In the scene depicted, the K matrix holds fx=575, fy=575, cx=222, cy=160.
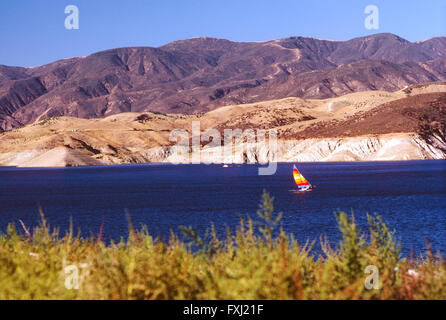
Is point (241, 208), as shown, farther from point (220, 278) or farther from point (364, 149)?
point (364, 149)

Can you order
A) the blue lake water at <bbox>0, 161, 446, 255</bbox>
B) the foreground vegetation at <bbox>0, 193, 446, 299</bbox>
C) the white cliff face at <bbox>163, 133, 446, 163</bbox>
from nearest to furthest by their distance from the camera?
the foreground vegetation at <bbox>0, 193, 446, 299</bbox>
the blue lake water at <bbox>0, 161, 446, 255</bbox>
the white cliff face at <bbox>163, 133, 446, 163</bbox>

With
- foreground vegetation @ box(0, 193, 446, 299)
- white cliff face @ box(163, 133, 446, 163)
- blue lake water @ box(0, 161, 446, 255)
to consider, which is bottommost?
blue lake water @ box(0, 161, 446, 255)

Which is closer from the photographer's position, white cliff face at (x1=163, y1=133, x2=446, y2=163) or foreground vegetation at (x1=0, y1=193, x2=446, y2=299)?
foreground vegetation at (x1=0, y1=193, x2=446, y2=299)

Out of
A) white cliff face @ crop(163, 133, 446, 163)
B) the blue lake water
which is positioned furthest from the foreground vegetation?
white cliff face @ crop(163, 133, 446, 163)

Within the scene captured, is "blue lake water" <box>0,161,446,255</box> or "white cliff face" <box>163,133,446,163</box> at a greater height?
"white cliff face" <box>163,133,446,163</box>

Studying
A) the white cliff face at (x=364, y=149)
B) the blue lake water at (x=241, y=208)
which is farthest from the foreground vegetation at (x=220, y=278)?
the white cliff face at (x=364, y=149)

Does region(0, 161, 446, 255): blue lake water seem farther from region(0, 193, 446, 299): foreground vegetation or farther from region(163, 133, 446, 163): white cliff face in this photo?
region(163, 133, 446, 163): white cliff face

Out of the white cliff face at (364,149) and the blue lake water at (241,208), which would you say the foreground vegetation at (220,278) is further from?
the white cliff face at (364,149)

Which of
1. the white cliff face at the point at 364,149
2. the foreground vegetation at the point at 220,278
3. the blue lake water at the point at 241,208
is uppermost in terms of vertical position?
the white cliff face at the point at 364,149

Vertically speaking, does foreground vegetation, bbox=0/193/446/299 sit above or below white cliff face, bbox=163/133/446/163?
below

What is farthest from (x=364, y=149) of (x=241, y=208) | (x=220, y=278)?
(x=220, y=278)

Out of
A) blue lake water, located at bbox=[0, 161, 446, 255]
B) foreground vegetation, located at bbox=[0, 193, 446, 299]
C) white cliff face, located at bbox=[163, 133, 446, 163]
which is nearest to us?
foreground vegetation, located at bbox=[0, 193, 446, 299]
